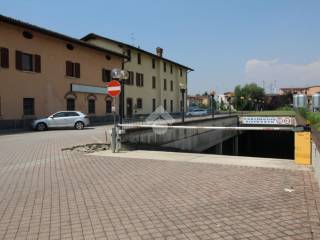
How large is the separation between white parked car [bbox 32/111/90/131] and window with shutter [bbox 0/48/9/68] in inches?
178

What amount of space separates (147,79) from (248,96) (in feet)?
196

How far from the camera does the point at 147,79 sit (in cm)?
4609

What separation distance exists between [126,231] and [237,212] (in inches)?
68.2

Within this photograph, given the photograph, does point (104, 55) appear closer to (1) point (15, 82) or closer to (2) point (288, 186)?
(1) point (15, 82)

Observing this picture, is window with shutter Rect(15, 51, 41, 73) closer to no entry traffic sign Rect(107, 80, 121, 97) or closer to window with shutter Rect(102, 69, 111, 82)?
window with shutter Rect(102, 69, 111, 82)

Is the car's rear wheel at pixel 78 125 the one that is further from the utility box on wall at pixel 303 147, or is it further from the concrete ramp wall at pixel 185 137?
the utility box on wall at pixel 303 147

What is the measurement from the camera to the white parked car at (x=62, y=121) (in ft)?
75.8

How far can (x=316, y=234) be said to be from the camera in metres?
4.04

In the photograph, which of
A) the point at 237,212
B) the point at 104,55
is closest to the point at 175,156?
the point at 237,212

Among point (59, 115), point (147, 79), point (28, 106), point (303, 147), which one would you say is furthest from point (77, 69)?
point (303, 147)

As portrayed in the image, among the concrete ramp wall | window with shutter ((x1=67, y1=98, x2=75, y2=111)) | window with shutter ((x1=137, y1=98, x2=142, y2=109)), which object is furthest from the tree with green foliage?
window with shutter ((x1=67, y1=98, x2=75, y2=111))

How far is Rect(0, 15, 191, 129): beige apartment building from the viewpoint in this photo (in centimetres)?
2359

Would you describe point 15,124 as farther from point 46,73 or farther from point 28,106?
point 46,73

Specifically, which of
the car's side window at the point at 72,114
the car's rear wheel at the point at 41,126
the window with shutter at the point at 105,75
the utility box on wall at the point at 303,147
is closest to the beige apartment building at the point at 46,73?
the window with shutter at the point at 105,75
